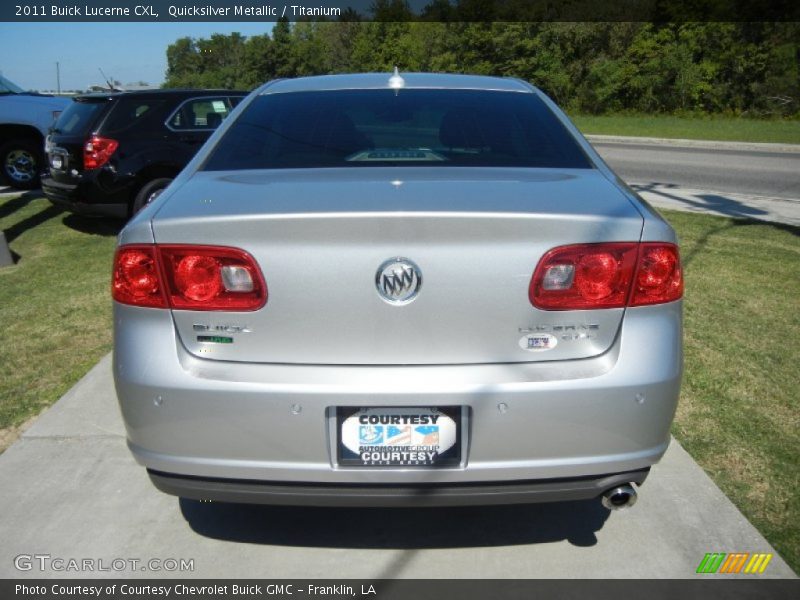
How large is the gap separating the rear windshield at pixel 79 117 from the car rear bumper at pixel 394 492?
7.95 meters

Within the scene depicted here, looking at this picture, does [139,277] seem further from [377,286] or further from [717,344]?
[717,344]

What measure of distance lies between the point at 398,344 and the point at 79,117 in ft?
28.0

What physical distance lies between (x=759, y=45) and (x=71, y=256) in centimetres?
4375

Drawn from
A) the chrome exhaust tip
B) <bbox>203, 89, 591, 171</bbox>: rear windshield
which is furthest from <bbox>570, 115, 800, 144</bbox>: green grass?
the chrome exhaust tip

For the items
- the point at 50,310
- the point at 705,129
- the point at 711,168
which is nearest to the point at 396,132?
the point at 50,310

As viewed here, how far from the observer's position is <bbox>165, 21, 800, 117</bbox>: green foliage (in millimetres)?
42969

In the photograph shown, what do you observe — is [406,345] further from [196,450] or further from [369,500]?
[196,450]

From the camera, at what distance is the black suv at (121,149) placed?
937 cm

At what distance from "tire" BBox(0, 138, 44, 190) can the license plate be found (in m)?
12.6

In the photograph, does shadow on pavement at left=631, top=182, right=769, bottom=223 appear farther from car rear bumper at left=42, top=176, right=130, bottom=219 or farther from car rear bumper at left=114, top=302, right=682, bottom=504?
car rear bumper at left=114, top=302, right=682, bottom=504

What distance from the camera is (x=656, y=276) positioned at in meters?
2.61

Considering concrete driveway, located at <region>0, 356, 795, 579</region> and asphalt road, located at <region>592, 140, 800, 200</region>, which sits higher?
concrete driveway, located at <region>0, 356, 795, 579</region>

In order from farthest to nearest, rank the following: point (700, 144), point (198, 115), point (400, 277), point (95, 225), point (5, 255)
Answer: point (700, 144)
point (95, 225)
point (198, 115)
point (5, 255)
point (400, 277)
